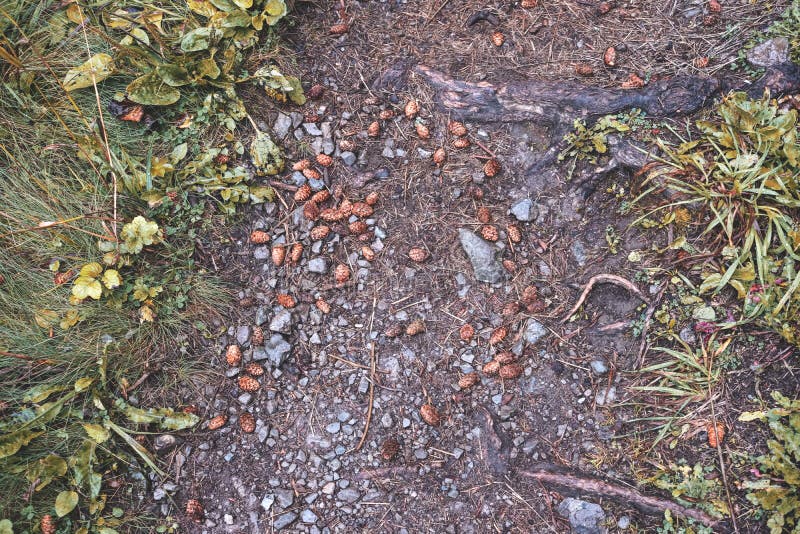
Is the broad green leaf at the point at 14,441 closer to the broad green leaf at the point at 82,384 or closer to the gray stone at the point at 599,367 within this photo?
the broad green leaf at the point at 82,384

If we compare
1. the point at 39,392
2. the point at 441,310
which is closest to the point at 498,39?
the point at 441,310

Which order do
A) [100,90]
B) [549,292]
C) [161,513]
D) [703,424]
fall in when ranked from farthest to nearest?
[100,90] < [549,292] < [161,513] < [703,424]

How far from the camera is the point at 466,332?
3135 millimetres

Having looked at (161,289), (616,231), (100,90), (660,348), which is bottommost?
(161,289)

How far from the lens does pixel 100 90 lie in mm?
3449

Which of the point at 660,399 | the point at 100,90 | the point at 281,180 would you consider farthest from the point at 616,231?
the point at 100,90

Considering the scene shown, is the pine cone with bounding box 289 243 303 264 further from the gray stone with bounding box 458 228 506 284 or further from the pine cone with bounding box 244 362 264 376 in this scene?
the gray stone with bounding box 458 228 506 284

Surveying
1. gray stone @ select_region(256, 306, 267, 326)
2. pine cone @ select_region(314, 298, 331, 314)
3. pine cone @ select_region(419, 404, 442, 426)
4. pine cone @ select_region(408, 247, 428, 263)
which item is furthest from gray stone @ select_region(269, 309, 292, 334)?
pine cone @ select_region(419, 404, 442, 426)

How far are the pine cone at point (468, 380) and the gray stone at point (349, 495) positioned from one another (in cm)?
84

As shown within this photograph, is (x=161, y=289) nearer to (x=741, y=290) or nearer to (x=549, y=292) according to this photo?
(x=549, y=292)

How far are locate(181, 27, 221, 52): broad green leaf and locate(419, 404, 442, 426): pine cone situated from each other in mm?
2694

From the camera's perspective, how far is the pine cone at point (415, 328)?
3.17 m

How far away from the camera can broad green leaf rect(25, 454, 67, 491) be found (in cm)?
284

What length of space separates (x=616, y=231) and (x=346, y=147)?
5.90ft
